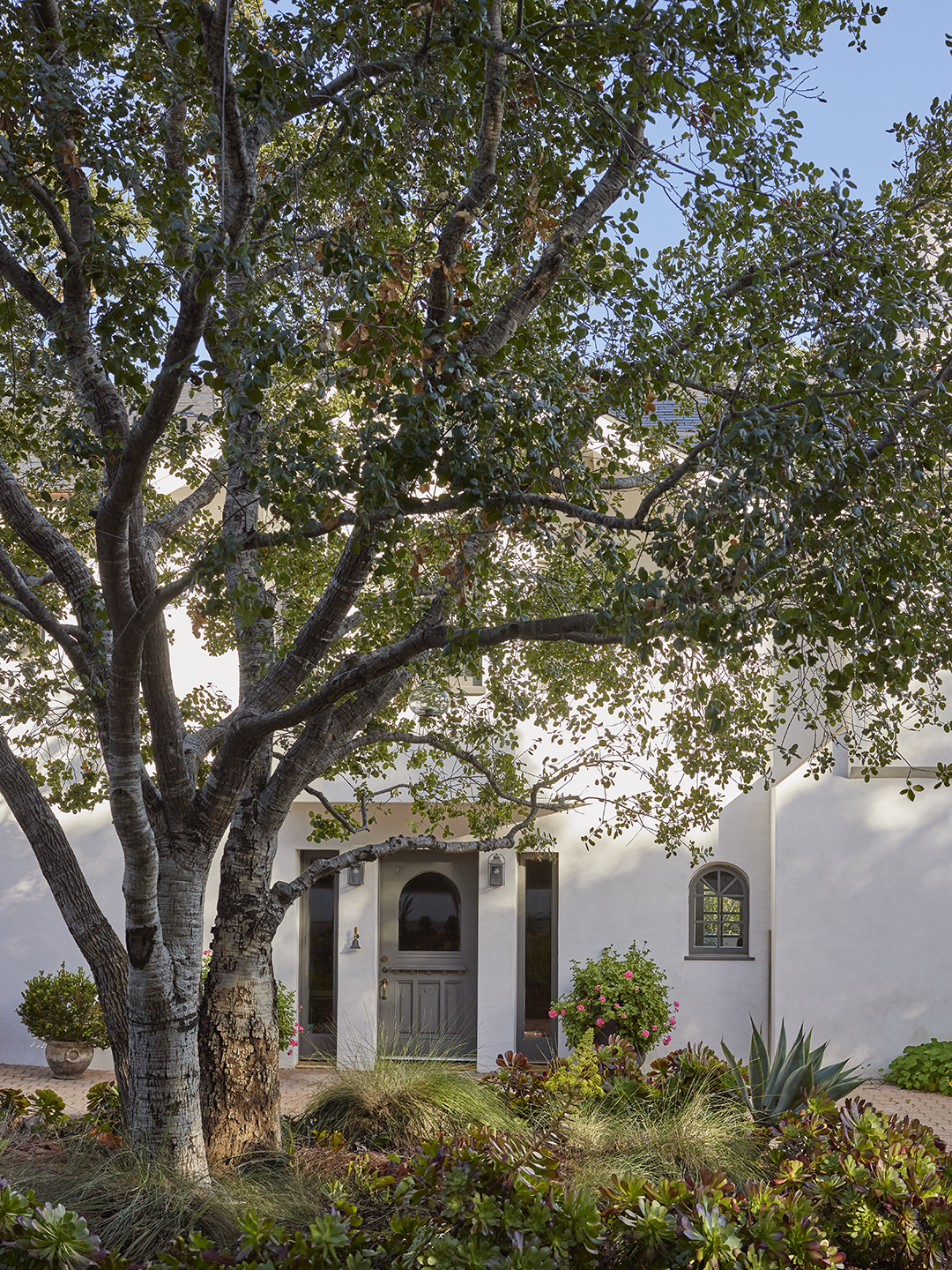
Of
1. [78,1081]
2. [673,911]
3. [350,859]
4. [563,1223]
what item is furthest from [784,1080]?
[78,1081]

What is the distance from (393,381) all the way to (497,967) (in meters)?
9.51

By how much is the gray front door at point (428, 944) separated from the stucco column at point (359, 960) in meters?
0.26

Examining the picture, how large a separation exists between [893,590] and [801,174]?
262 centimetres

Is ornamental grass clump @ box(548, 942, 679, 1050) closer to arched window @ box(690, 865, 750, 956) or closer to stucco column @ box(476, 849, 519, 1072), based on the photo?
stucco column @ box(476, 849, 519, 1072)

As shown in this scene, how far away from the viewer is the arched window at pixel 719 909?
12266 mm

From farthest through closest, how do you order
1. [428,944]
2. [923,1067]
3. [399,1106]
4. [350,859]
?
[428,944] → [923,1067] → [350,859] → [399,1106]

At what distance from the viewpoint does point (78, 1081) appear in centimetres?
1151

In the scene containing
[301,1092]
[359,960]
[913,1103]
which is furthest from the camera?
[359,960]

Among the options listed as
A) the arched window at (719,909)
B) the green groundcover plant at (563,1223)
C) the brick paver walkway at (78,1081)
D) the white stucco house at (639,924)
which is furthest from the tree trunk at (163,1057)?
the arched window at (719,909)

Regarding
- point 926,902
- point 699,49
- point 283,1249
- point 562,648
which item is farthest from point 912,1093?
point 699,49

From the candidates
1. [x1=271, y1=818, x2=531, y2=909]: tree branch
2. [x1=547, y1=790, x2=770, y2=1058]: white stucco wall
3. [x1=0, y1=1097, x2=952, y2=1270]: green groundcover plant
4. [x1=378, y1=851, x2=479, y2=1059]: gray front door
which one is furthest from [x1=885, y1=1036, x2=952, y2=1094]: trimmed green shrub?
[x1=0, y1=1097, x2=952, y2=1270]: green groundcover plant

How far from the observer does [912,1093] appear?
11.0 meters

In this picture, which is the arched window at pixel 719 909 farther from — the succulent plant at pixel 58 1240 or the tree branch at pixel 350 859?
the succulent plant at pixel 58 1240

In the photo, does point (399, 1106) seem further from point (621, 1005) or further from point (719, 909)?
point (719, 909)
